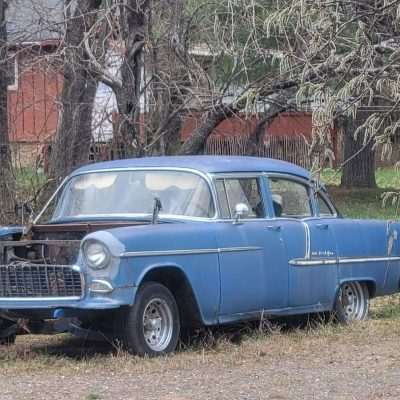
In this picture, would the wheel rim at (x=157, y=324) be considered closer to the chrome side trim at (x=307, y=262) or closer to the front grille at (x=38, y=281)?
the front grille at (x=38, y=281)

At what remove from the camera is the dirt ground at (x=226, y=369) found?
702 centimetres

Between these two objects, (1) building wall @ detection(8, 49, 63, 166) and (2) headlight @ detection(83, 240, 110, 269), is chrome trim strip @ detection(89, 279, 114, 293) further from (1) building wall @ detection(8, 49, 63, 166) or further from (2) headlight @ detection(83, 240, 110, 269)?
(1) building wall @ detection(8, 49, 63, 166)

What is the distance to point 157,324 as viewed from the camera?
841 cm

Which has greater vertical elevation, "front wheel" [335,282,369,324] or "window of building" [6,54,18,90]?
"window of building" [6,54,18,90]

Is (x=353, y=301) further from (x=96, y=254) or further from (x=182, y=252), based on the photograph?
(x=96, y=254)

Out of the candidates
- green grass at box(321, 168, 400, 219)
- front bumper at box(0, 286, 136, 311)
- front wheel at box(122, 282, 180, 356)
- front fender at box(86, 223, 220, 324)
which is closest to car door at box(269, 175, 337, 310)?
front fender at box(86, 223, 220, 324)

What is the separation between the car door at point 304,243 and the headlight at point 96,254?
2086mm

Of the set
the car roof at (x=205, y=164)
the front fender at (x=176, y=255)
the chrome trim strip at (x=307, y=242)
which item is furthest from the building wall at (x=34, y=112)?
the front fender at (x=176, y=255)

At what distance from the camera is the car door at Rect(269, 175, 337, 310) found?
9500 mm

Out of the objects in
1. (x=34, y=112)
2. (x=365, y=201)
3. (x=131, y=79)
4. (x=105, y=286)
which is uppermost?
(x=131, y=79)

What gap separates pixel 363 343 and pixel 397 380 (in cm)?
154

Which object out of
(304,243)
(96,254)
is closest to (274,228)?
(304,243)

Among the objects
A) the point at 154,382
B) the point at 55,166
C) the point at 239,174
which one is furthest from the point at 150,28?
the point at 154,382

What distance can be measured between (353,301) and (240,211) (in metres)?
2.07
